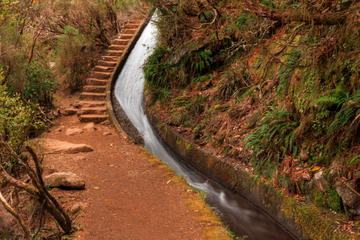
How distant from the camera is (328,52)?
551 cm

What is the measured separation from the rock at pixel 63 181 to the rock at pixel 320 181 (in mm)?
4089

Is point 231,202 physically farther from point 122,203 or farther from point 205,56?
point 205,56

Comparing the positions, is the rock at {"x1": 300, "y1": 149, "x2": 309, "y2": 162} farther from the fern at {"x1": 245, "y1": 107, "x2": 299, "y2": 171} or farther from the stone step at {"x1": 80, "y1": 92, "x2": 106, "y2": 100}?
the stone step at {"x1": 80, "y1": 92, "x2": 106, "y2": 100}

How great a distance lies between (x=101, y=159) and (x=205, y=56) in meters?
4.14

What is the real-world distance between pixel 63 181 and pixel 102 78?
22.9ft

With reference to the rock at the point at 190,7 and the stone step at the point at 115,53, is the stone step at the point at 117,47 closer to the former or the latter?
the stone step at the point at 115,53

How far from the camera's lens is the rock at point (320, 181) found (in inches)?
200

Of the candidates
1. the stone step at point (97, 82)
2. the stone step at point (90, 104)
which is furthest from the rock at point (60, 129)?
the stone step at point (97, 82)

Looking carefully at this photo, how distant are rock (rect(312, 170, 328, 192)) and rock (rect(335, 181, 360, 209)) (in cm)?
29

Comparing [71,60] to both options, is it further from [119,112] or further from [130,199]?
[130,199]

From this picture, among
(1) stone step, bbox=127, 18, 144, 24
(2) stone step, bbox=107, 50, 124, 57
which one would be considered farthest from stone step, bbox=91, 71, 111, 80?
A: (1) stone step, bbox=127, 18, 144, 24

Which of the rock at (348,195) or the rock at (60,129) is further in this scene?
the rock at (60,129)

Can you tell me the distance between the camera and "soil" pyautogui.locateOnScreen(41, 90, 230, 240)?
17.2ft

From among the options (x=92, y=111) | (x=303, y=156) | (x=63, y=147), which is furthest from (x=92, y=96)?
(x=303, y=156)
